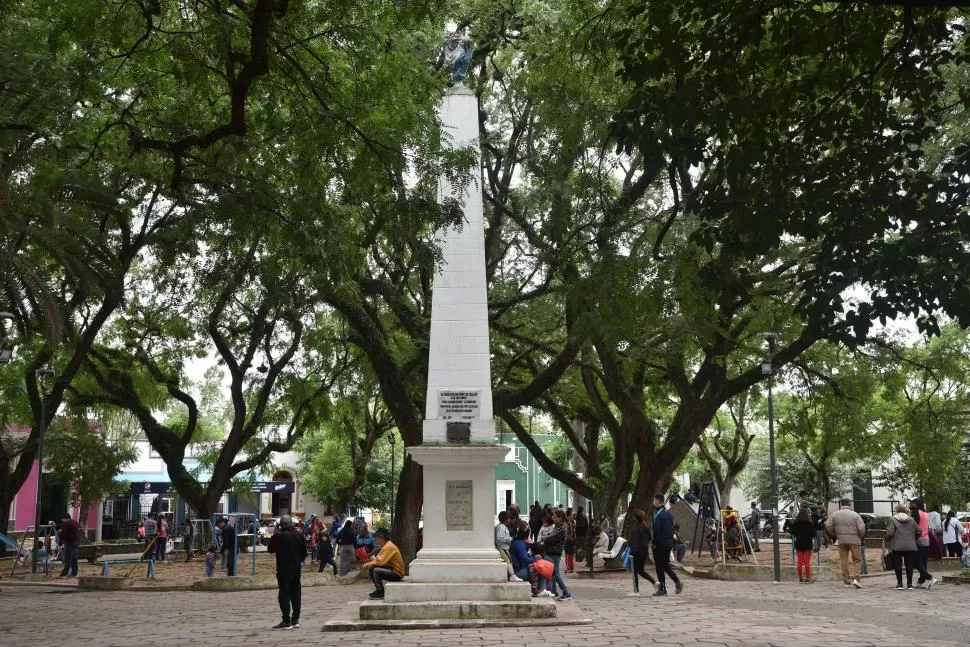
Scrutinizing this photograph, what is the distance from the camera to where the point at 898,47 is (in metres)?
9.39

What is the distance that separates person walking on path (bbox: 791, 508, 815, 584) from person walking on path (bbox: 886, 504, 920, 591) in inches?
77.2

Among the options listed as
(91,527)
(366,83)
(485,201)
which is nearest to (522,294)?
(485,201)

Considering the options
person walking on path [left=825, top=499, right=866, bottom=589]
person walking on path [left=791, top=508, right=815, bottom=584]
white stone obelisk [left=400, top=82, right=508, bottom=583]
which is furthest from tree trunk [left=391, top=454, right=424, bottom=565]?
person walking on path [left=825, top=499, right=866, bottom=589]

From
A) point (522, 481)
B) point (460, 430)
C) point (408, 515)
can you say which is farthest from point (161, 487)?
point (460, 430)

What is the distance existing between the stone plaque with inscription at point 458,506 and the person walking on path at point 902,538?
24.6 feet

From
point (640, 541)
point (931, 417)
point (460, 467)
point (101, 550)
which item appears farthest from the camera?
point (101, 550)

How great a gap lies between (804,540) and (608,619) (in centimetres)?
794

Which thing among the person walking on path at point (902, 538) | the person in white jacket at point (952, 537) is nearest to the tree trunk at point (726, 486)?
the person in white jacket at point (952, 537)

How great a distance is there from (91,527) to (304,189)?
40181mm

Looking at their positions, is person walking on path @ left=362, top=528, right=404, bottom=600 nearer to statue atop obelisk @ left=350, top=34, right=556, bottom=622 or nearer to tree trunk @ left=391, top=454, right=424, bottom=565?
statue atop obelisk @ left=350, top=34, right=556, bottom=622

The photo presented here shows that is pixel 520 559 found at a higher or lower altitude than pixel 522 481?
lower

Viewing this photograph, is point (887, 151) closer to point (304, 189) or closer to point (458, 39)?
point (304, 189)

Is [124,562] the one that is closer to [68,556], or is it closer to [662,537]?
[68,556]

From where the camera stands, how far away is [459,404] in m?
14.8
